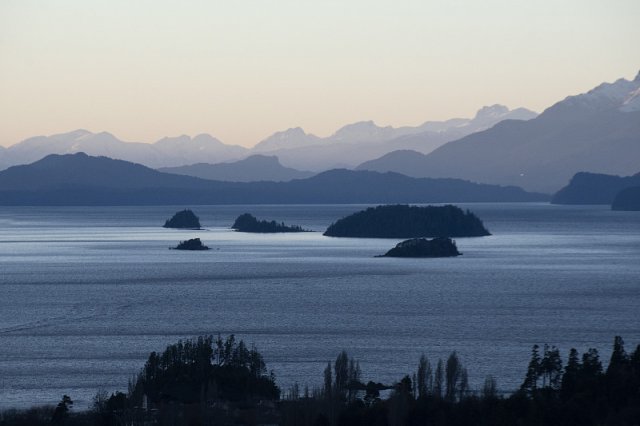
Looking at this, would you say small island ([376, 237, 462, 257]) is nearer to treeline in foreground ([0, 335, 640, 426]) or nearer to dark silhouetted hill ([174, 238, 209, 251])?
dark silhouetted hill ([174, 238, 209, 251])

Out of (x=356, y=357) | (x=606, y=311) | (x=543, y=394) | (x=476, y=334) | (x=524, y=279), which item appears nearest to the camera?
(x=543, y=394)

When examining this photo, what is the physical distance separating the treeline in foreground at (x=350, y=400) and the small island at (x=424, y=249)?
96.7 metres

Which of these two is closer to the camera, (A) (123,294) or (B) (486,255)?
(A) (123,294)

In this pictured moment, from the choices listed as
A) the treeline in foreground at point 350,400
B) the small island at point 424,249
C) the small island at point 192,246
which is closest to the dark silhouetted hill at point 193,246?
the small island at point 192,246

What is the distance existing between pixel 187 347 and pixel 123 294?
4612cm

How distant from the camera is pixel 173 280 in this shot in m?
118

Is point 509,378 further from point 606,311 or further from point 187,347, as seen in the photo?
point 606,311

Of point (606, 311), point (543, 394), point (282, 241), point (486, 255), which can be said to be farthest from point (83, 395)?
point (282, 241)

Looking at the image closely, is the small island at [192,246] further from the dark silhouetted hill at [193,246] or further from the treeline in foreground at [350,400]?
the treeline in foreground at [350,400]

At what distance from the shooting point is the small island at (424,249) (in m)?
154

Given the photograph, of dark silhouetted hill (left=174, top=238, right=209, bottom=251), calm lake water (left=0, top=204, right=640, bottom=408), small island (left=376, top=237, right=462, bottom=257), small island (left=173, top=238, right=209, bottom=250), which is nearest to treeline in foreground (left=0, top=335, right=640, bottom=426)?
calm lake water (left=0, top=204, right=640, bottom=408)

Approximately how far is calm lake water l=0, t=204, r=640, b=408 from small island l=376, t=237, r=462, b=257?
332cm

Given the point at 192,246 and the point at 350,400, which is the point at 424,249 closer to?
the point at 192,246

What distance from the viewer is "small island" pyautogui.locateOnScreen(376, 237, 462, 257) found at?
15400 cm
